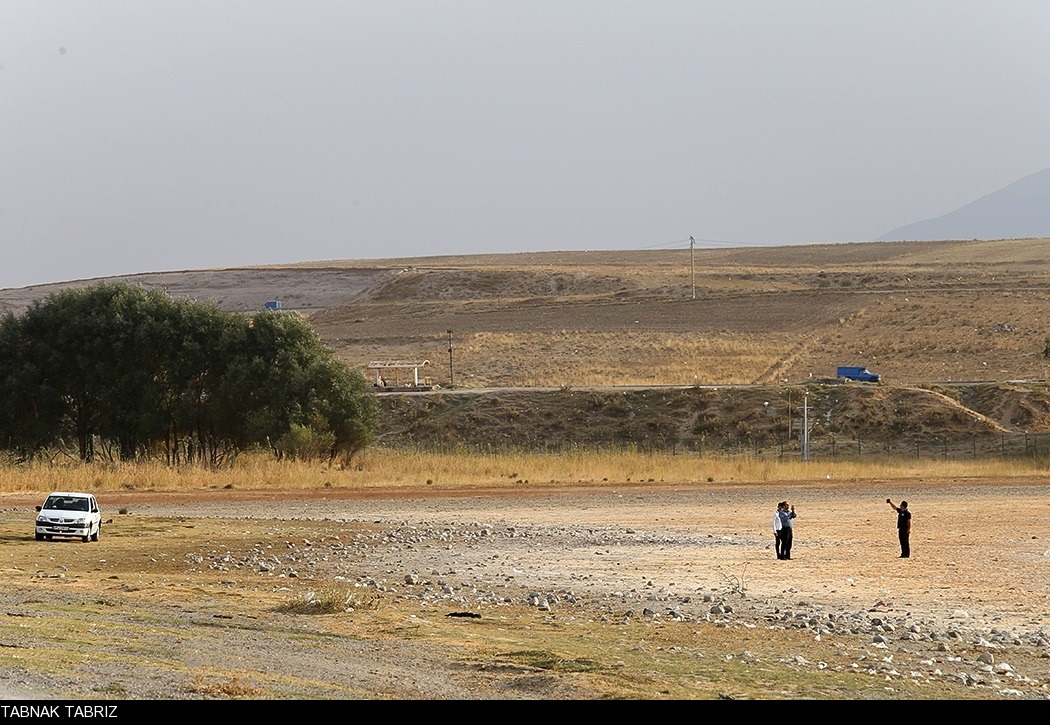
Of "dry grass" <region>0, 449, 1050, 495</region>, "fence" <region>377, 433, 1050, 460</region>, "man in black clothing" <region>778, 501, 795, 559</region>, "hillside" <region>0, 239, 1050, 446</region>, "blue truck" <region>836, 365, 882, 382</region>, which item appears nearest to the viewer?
"man in black clothing" <region>778, 501, 795, 559</region>

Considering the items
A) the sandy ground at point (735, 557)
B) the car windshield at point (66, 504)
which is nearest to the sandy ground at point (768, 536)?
the sandy ground at point (735, 557)

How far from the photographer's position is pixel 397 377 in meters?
91.7

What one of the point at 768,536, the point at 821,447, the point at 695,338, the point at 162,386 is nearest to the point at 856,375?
the point at 821,447

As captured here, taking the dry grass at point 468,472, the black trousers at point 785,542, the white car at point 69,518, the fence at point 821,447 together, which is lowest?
the fence at point 821,447

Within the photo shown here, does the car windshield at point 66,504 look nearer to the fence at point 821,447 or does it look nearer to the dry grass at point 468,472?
the dry grass at point 468,472

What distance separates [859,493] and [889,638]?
3003cm

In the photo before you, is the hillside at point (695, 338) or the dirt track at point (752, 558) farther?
the hillside at point (695, 338)

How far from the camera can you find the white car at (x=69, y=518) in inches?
1126

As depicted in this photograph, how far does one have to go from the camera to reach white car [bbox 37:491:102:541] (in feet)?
93.9

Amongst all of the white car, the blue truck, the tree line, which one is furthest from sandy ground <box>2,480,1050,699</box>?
the blue truck

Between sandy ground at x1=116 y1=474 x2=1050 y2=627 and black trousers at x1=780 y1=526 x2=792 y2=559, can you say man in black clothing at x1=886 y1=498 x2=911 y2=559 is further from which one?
black trousers at x1=780 y1=526 x2=792 y2=559

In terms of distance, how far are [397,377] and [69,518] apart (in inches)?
2481

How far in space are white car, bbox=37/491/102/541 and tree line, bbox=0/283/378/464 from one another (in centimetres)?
2545

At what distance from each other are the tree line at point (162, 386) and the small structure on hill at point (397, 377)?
28.0 metres
